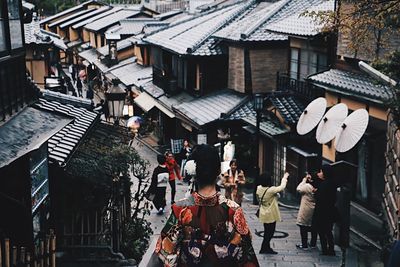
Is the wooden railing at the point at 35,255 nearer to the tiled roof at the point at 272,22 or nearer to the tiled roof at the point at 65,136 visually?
the tiled roof at the point at 65,136

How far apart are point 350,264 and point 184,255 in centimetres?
831

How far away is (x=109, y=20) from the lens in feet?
192

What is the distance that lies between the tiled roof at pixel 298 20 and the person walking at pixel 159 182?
257 inches

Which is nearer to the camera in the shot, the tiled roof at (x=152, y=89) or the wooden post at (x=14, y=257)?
the wooden post at (x=14, y=257)

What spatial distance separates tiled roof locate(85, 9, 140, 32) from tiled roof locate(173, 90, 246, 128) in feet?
88.4

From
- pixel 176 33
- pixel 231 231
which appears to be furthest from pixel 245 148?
pixel 231 231

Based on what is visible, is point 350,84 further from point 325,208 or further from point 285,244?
point 325,208

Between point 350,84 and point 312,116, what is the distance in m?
1.59

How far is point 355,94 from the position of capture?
1752cm

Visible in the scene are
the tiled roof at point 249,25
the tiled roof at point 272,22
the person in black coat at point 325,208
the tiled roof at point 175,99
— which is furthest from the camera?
the tiled roof at point 175,99

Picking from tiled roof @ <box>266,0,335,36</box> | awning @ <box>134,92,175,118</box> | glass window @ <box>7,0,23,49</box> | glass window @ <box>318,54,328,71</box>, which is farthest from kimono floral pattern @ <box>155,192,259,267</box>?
awning @ <box>134,92,175,118</box>

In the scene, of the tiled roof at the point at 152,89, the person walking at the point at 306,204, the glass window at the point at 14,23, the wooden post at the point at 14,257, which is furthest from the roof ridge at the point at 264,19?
the wooden post at the point at 14,257

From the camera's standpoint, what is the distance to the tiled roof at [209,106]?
27.9 m

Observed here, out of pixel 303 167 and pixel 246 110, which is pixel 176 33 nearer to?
pixel 246 110
